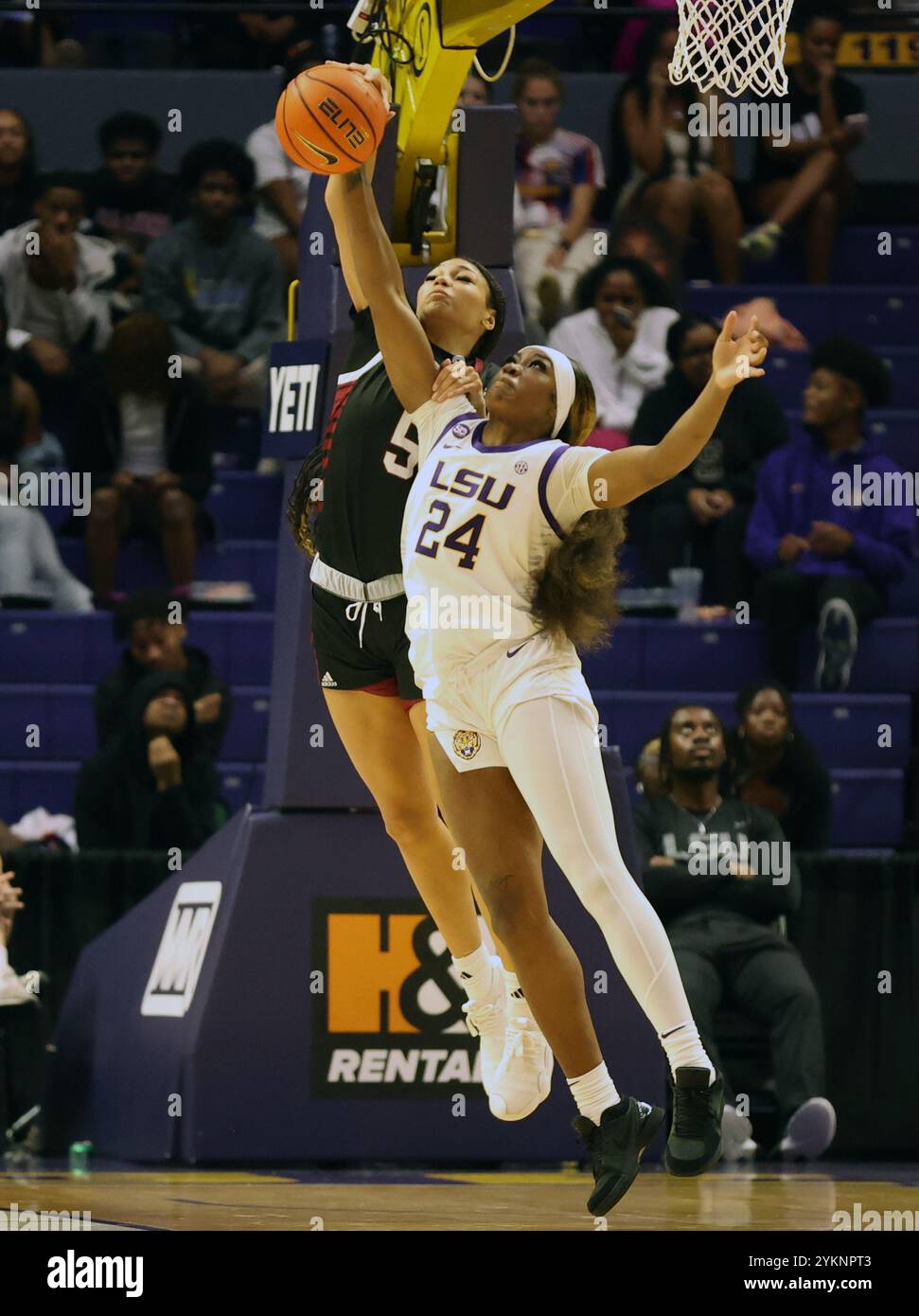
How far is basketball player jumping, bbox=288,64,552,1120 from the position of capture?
19.6 ft

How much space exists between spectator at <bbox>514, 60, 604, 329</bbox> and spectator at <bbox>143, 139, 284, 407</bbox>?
1310 millimetres

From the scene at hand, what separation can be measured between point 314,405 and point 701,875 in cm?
242

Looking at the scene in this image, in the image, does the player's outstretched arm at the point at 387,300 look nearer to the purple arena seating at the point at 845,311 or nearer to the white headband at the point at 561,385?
the white headband at the point at 561,385

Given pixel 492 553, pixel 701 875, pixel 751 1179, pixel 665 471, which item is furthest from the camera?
pixel 701 875

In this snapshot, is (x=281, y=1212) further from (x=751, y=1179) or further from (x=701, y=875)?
(x=701, y=875)

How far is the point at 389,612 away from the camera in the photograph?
606cm

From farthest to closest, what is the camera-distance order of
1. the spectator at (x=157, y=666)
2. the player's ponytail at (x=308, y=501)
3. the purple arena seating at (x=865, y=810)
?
1. the purple arena seating at (x=865, y=810)
2. the spectator at (x=157, y=666)
3. the player's ponytail at (x=308, y=501)

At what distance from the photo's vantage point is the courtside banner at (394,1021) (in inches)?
280

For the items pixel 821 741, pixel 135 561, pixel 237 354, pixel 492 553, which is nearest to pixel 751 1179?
pixel 492 553

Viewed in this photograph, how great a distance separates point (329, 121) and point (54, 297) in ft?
21.8

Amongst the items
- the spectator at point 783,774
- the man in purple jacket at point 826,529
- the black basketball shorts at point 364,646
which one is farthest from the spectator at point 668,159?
the black basketball shorts at point 364,646

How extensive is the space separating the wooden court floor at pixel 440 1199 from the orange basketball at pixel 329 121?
2.37 m

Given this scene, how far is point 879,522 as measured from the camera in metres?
10.9
